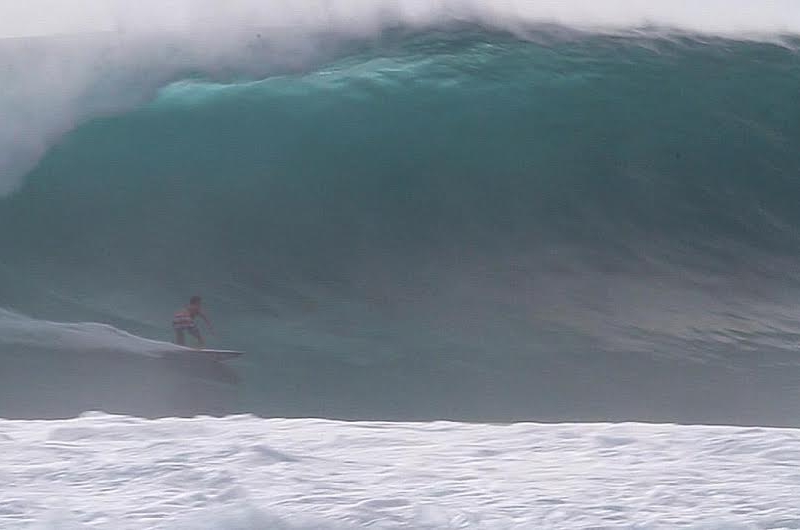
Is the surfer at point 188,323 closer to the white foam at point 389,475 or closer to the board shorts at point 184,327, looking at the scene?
the board shorts at point 184,327

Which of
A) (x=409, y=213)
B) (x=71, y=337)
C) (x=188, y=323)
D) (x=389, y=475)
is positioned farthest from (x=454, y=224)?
(x=389, y=475)

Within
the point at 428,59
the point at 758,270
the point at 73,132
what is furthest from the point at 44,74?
the point at 758,270

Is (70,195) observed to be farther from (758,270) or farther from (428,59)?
(758,270)

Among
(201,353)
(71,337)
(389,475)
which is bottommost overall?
(389,475)

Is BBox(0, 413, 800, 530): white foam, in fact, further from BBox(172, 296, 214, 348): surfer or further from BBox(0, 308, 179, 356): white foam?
BBox(172, 296, 214, 348): surfer

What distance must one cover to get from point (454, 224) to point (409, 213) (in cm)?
21

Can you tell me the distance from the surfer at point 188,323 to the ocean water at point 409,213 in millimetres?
64

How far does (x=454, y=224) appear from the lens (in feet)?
17.0

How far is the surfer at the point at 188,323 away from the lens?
15.3ft

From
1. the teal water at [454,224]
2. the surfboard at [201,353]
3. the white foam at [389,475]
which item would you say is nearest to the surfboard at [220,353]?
the surfboard at [201,353]

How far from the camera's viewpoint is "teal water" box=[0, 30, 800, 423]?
4547 millimetres

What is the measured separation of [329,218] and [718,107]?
204 centimetres

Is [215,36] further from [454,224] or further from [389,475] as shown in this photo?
[389,475]

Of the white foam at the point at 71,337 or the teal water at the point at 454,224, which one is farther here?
the teal water at the point at 454,224
